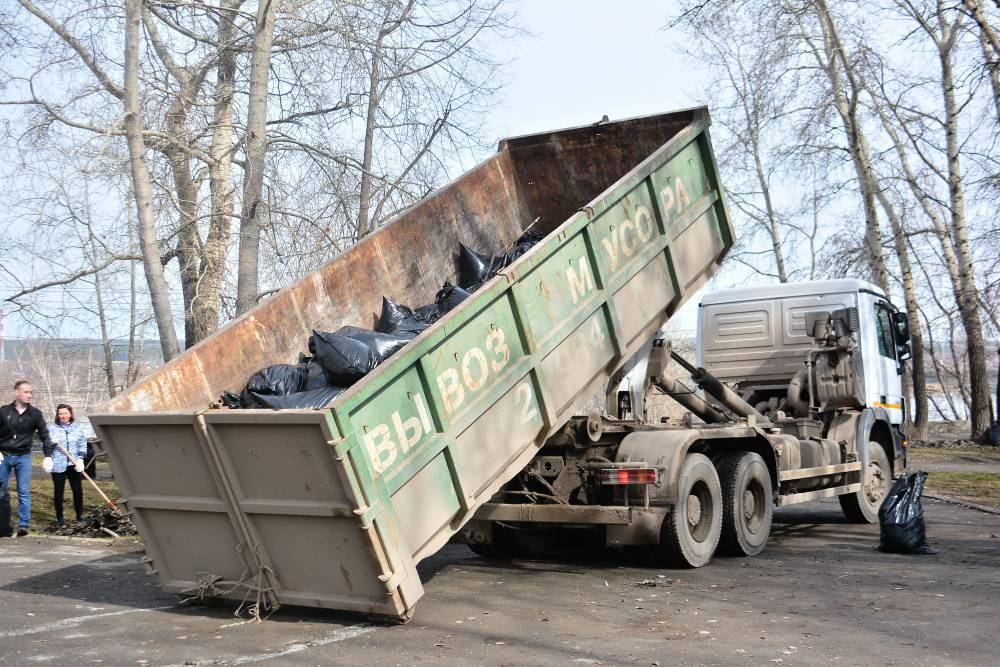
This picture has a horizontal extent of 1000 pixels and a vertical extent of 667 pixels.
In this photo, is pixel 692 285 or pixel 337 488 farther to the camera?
pixel 692 285

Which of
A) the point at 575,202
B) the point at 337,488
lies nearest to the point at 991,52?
the point at 575,202

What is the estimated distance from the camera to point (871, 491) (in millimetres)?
10773

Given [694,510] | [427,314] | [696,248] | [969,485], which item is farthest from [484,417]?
[969,485]

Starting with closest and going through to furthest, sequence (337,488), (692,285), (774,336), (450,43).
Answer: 1. (337,488)
2. (692,285)
3. (774,336)
4. (450,43)

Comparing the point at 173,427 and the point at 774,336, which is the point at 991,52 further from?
the point at 173,427

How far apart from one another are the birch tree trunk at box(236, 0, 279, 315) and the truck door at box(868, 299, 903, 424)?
678 centimetres

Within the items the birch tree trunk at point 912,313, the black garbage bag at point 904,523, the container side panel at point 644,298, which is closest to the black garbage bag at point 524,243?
the container side panel at point 644,298

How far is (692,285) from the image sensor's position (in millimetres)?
8367

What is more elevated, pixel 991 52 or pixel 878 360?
pixel 991 52

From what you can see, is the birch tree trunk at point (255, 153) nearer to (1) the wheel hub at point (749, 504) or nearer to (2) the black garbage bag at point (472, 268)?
(2) the black garbage bag at point (472, 268)

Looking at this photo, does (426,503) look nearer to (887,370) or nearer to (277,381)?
(277,381)

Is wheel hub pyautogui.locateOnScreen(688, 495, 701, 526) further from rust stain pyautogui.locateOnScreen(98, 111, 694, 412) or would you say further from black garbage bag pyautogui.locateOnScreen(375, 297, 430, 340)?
rust stain pyautogui.locateOnScreen(98, 111, 694, 412)

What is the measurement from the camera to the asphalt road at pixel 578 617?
5.08m

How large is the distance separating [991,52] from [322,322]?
14.0 m
